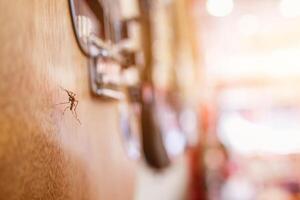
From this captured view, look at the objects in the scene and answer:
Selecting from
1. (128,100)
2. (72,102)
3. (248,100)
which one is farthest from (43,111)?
(248,100)

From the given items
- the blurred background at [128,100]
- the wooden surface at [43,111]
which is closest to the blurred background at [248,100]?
the blurred background at [128,100]

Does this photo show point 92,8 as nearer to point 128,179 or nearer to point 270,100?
point 128,179

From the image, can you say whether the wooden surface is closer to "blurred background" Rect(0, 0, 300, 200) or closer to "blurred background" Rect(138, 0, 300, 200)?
"blurred background" Rect(0, 0, 300, 200)

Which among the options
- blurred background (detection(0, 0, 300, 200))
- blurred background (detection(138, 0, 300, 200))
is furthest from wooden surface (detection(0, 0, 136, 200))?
blurred background (detection(138, 0, 300, 200))

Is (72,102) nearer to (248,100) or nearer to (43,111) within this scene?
(43,111)

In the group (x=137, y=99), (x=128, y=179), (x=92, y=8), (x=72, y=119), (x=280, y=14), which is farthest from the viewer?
(x=280, y=14)

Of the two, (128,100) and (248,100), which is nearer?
(128,100)

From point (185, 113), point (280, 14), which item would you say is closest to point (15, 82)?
point (185, 113)

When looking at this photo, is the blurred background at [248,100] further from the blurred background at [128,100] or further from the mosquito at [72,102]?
the mosquito at [72,102]
